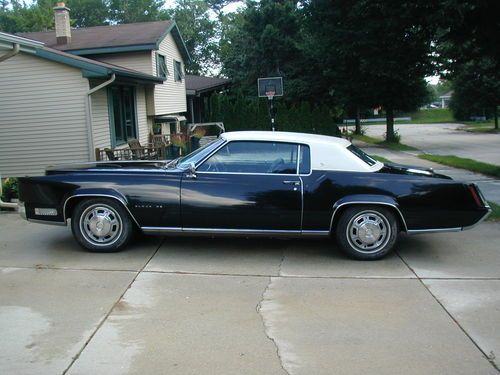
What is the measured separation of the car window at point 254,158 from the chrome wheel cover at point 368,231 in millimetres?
917

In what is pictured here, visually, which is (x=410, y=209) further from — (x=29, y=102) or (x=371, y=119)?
(x=371, y=119)

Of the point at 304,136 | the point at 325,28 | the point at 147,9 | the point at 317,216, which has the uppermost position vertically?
the point at 147,9

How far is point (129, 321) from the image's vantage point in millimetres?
4477

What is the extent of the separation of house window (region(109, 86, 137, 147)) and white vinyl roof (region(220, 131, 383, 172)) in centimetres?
1015

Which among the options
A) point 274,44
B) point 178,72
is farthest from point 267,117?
point 274,44

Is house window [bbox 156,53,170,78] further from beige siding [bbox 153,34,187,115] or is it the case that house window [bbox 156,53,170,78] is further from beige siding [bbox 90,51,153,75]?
beige siding [bbox 90,51,153,75]

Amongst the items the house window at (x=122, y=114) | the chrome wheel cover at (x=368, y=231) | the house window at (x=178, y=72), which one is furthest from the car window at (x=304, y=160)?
the house window at (x=178, y=72)

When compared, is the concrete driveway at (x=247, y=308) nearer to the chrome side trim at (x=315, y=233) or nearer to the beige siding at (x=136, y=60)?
the chrome side trim at (x=315, y=233)

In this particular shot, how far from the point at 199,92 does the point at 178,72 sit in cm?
492

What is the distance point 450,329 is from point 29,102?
1279 centimetres

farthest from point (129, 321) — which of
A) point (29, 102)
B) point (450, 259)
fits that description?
point (29, 102)

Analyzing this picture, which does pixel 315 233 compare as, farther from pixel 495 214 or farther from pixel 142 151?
pixel 142 151

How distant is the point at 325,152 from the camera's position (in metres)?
6.28

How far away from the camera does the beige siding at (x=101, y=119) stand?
14508mm
